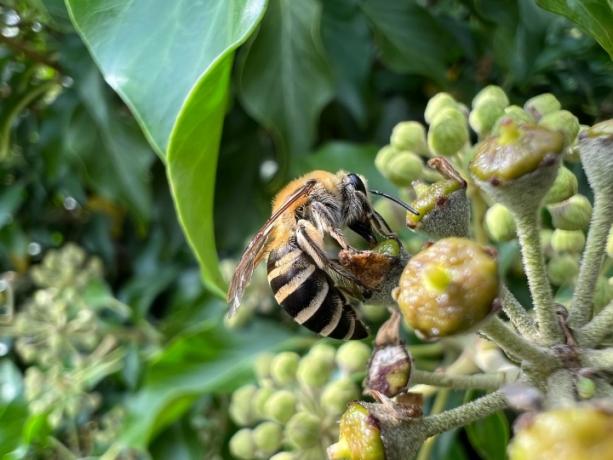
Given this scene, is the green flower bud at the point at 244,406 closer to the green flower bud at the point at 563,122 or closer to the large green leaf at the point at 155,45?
the large green leaf at the point at 155,45

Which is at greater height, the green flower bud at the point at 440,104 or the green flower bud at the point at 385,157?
the green flower bud at the point at 440,104

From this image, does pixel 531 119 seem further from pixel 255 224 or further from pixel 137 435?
pixel 255 224

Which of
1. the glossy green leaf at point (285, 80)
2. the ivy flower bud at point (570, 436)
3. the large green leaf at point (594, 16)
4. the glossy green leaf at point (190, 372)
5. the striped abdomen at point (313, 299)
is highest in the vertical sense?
the large green leaf at point (594, 16)

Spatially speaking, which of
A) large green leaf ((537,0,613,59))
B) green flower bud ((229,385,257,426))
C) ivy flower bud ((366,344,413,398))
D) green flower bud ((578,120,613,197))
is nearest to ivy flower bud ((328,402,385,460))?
ivy flower bud ((366,344,413,398))

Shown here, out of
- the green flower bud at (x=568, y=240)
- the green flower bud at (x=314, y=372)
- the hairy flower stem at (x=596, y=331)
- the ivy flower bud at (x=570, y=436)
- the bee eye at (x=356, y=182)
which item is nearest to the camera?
the ivy flower bud at (x=570, y=436)

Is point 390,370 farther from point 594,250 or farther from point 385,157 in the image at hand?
point 385,157

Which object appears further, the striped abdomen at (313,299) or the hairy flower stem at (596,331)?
the striped abdomen at (313,299)

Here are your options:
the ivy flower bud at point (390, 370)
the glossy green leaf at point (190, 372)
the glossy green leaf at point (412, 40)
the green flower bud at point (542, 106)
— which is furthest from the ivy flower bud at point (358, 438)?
the glossy green leaf at point (412, 40)

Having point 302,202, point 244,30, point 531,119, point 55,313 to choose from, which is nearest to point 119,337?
point 55,313

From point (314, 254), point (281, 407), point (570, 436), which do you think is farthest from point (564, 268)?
point (570, 436)
